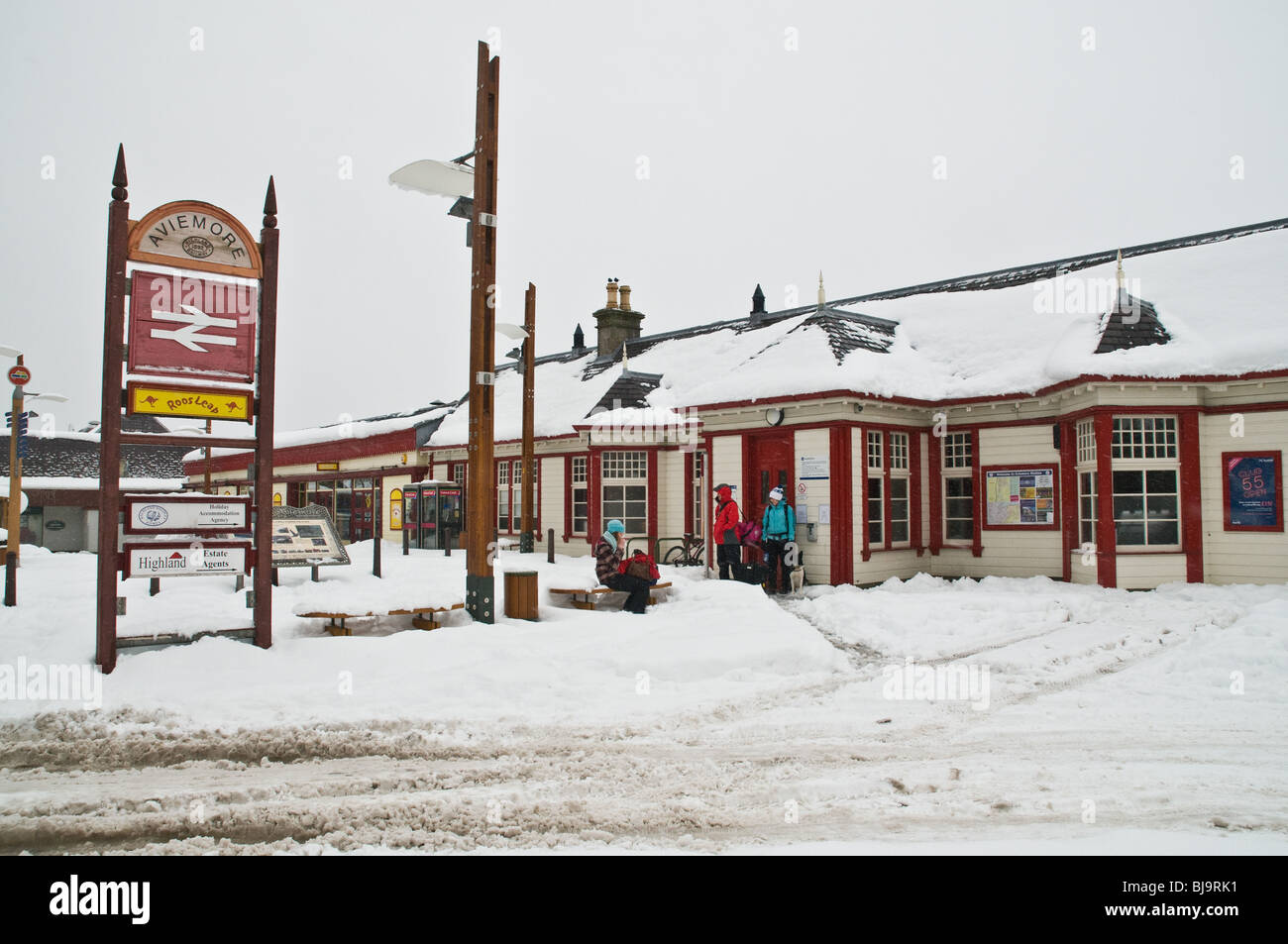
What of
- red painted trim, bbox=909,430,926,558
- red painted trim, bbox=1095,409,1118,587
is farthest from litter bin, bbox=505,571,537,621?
red painted trim, bbox=1095,409,1118,587

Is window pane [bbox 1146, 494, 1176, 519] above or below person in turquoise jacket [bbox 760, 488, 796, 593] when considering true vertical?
above

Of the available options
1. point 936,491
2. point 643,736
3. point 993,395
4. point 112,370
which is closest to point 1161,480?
point 993,395

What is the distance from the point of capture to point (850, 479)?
→ 14633 millimetres

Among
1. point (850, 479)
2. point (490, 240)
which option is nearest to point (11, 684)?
point (490, 240)

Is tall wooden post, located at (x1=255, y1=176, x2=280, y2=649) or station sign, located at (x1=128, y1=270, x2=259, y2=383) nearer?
station sign, located at (x1=128, y1=270, x2=259, y2=383)

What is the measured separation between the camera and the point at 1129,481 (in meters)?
13.2

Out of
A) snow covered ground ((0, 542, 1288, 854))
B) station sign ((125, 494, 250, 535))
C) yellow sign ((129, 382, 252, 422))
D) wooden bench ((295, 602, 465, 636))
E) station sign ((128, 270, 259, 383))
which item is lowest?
snow covered ground ((0, 542, 1288, 854))

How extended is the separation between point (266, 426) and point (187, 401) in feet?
2.26

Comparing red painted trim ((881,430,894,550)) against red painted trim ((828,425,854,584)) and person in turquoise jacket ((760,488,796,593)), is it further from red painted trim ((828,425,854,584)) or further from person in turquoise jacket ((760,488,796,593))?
person in turquoise jacket ((760,488,796,593))

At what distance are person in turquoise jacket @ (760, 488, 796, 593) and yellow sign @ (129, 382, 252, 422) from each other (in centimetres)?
905

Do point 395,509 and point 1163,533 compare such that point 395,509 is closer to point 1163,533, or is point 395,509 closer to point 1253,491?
point 1163,533

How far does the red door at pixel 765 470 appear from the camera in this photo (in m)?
15.4

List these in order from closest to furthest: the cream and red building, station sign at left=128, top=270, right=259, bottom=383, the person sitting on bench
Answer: station sign at left=128, top=270, right=259, bottom=383
the person sitting on bench
the cream and red building

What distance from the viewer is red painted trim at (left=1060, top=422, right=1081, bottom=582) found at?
14.0 metres
